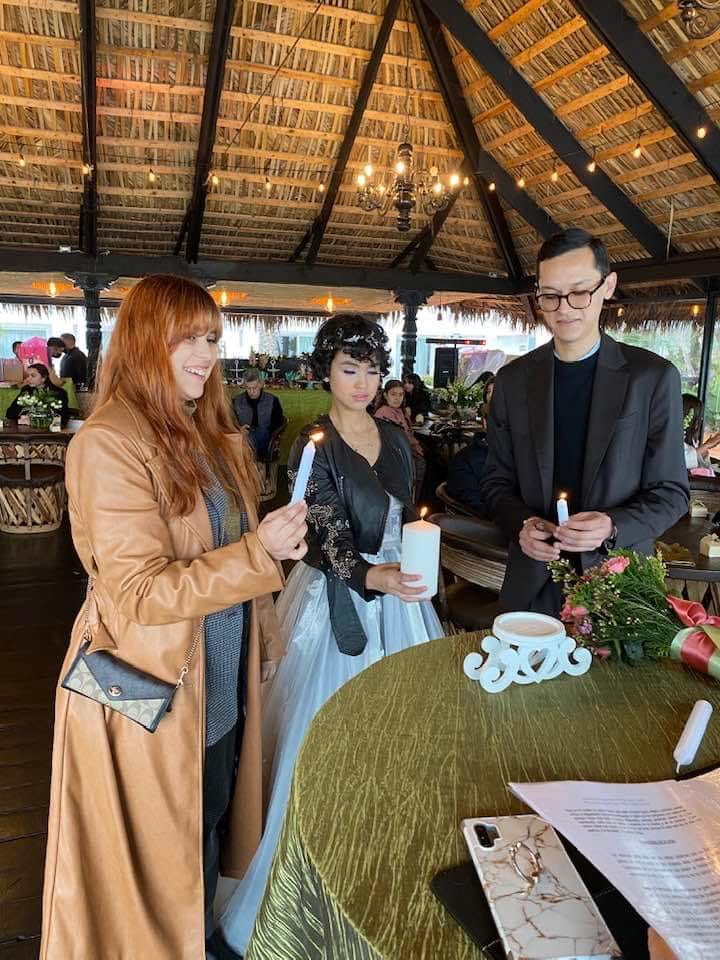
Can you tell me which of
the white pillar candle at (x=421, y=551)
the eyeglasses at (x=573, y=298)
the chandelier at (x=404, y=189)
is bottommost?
the white pillar candle at (x=421, y=551)

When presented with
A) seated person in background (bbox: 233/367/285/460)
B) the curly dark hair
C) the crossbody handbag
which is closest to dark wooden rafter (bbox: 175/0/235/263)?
seated person in background (bbox: 233/367/285/460)

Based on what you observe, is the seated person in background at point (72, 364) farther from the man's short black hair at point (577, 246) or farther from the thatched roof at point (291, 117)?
the man's short black hair at point (577, 246)

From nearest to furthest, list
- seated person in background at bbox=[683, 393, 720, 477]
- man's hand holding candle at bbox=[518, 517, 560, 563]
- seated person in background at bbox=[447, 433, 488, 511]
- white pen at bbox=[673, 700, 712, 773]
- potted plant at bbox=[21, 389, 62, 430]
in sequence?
white pen at bbox=[673, 700, 712, 773]
man's hand holding candle at bbox=[518, 517, 560, 563]
seated person in background at bbox=[447, 433, 488, 511]
seated person in background at bbox=[683, 393, 720, 477]
potted plant at bbox=[21, 389, 62, 430]

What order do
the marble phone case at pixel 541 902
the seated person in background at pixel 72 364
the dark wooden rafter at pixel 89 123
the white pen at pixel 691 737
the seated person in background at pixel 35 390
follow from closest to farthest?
the marble phone case at pixel 541 902, the white pen at pixel 691 737, the dark wooden rafter at pixel 89 123, the seated person in background at pixel 35 390, the seated person in background at pixel 72 364

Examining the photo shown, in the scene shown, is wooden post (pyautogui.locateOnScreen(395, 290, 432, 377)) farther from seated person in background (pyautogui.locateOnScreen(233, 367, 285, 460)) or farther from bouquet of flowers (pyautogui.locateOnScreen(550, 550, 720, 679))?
bouquet of flowers (pyautogui.locateOnScreen(550, 550, 720, 679))

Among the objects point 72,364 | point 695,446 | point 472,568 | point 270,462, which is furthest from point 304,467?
point 72,364

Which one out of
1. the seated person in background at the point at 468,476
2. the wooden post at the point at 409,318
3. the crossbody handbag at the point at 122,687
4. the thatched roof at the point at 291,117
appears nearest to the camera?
the crossbody handbag at the point at 122,687

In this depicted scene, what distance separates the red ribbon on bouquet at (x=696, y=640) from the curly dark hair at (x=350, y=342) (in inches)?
41.7

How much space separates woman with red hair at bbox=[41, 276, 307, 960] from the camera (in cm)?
130

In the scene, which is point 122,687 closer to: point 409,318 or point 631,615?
point 631,615

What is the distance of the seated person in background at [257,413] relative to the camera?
304 inches

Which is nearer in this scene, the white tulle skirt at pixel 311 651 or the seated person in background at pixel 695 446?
the white tulle skirt at pixel 311 651

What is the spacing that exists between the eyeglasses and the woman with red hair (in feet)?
2.77

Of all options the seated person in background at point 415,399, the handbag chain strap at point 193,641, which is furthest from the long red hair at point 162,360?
the seated person in background at point 415,399
